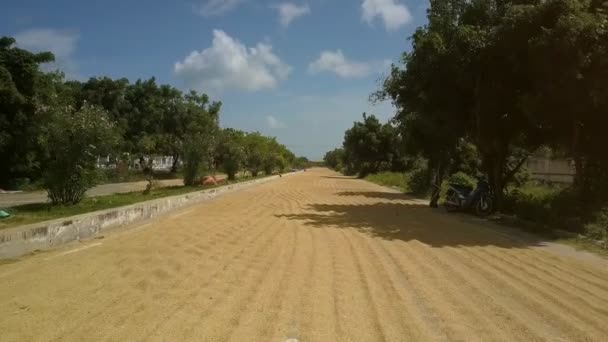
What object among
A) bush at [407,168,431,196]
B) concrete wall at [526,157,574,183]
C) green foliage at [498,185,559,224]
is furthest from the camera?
concrete wall at [526,157,574,183]

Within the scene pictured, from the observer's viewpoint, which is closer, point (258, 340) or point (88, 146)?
point (258, 340)

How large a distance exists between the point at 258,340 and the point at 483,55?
43.5 ft

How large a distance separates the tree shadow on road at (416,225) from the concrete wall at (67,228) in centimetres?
398

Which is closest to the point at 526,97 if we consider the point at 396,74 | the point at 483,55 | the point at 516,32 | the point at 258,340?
the point at 516,32

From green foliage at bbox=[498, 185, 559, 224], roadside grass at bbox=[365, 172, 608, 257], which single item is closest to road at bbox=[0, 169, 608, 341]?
roadside grass at bbox=[365, 172, 608, 257]

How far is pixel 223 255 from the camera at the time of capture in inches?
315

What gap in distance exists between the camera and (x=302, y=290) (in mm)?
5926

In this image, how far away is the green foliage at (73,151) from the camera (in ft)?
44.7

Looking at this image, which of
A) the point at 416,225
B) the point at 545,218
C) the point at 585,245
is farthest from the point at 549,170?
the point at 585,245

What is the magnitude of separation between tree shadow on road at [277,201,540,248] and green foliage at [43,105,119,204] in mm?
5658

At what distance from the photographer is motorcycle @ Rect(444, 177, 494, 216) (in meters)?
15.6

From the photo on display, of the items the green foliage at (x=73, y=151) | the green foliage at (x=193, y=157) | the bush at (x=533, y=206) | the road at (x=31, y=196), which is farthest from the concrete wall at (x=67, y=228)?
the green foliage at (x=193, y=157)

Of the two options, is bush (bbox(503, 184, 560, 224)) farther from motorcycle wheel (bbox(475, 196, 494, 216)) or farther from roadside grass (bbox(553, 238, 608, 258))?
roadside grass (bbox(553, 238, 608, 258))

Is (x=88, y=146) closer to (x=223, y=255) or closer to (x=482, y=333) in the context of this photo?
(x=223, y=255)
